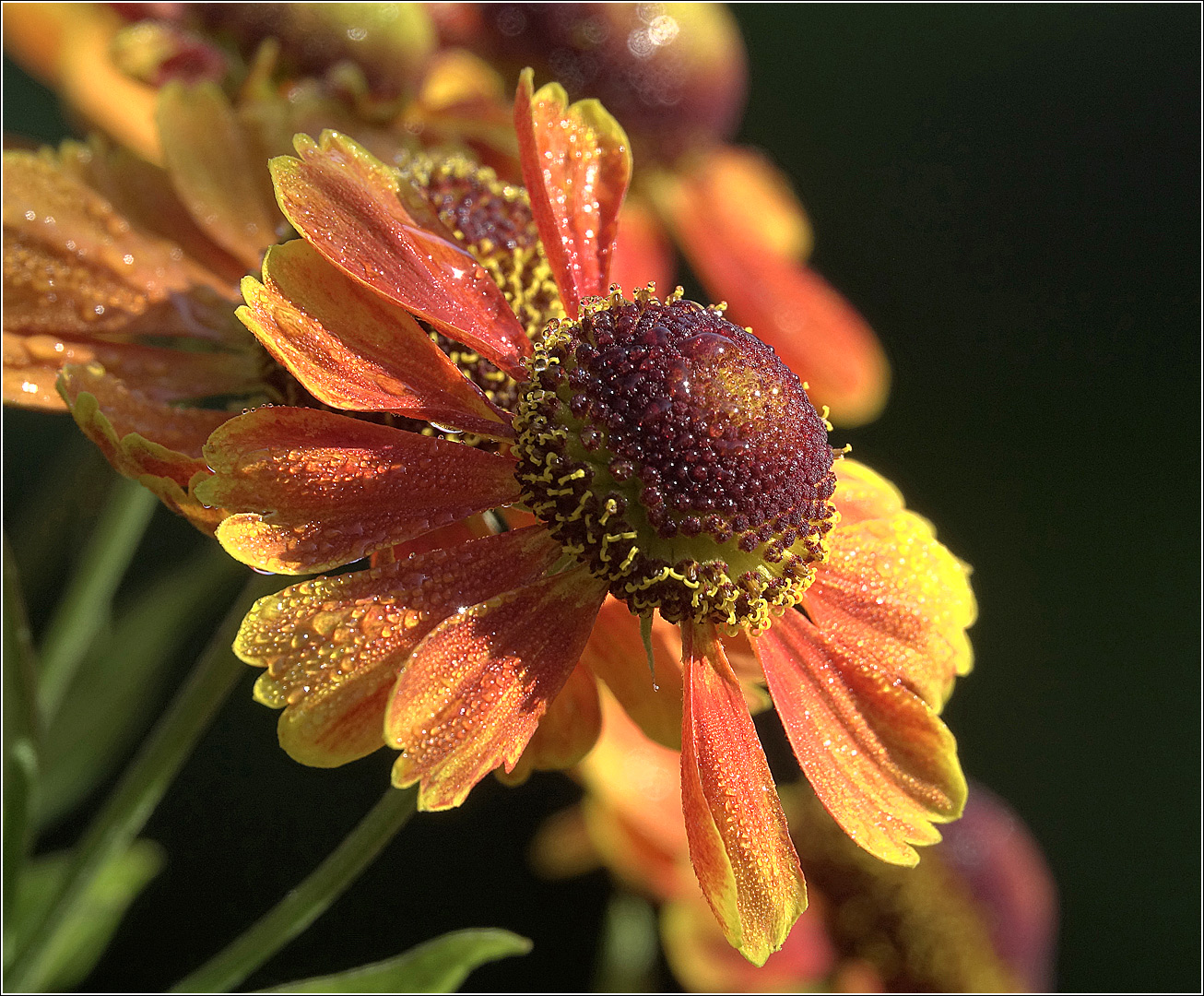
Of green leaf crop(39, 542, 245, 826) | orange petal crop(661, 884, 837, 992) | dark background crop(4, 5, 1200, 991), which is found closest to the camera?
green leaf crop(39, 542, 245, 826)

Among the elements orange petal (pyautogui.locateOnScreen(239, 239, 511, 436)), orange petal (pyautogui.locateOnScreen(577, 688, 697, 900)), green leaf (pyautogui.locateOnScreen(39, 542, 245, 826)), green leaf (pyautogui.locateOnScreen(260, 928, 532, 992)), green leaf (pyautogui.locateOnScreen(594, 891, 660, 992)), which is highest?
orange petal (pyautogui.locateOnScreen(239, 239, 511, 436))

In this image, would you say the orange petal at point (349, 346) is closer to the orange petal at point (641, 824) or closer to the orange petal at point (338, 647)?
the orange petal at point (338, 647)

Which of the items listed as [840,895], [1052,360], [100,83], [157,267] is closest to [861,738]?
[157,267]

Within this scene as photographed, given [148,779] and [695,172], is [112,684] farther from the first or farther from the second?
[695,172]

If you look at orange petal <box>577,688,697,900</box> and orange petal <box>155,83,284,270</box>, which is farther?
orange petal <box>577,688,697,900</box>

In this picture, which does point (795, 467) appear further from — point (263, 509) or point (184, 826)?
point (184, 826)

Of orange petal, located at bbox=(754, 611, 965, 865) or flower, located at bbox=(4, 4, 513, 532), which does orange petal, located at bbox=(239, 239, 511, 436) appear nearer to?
flower, located at bbox=(4, 4, 513, 532)

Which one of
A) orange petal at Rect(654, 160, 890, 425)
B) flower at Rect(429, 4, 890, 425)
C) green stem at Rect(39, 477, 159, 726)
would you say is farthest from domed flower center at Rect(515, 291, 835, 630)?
orange petal at Rect(654, 160, 890, 425)
